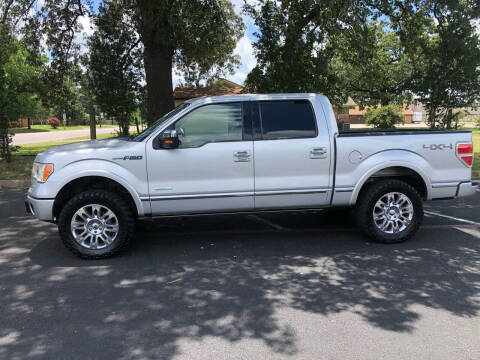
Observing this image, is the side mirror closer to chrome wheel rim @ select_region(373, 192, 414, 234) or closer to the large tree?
chrome wheel rim @ select_region(373, 192, 414, 234)

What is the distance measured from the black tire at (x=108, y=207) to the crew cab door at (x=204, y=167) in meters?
0.37

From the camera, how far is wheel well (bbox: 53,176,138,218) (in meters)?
5.22

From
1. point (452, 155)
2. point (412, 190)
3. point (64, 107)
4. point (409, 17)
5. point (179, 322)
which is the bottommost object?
point (179, 322)

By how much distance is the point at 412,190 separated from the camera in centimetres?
555

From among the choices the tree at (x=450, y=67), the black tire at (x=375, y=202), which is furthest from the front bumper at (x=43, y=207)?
the tree at (x=450, y=67)

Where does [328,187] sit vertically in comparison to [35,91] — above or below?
below

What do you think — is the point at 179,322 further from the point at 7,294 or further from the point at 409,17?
the point at 409,17

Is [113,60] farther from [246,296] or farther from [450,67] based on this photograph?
[246,296]

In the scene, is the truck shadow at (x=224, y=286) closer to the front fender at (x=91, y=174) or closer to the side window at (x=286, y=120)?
the front fender at (x=91, y=174)

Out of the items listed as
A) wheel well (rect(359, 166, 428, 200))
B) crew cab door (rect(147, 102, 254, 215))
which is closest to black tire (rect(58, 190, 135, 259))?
crew cab door (rect(147, 102, 254, 215))

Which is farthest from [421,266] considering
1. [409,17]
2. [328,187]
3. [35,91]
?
[35,91]

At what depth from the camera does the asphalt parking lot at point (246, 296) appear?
319 centimetres

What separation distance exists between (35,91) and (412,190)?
13878 mm

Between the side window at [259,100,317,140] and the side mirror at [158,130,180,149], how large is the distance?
111 cm
